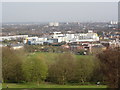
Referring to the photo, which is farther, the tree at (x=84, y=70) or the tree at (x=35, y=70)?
the tree at (x=84, y=70)

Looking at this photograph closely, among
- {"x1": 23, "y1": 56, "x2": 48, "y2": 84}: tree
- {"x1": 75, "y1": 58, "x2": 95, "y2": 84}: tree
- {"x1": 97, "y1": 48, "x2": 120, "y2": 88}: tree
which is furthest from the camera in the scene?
{"x1": 75, "y1": 58, "x2": 95, "y2": 84}: tree

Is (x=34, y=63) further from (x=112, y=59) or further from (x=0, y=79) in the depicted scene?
(x=112, y=59)

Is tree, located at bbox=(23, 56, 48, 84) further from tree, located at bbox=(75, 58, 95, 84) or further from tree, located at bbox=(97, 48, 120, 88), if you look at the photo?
tree, located at bbox=(97, 48, 120, 88)

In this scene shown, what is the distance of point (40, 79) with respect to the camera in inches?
485

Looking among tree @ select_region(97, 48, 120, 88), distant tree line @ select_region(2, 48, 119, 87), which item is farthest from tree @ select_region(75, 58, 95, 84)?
tree @ select_region(97, 48, 120, 88)

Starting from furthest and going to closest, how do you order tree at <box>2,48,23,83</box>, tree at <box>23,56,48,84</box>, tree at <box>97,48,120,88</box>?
tree at <box>2,48,23,83</box> < tree at <box>23,56,48,84</box> < tree at <box>97,48,120,88</box>

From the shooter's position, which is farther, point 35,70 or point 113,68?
point 35,70

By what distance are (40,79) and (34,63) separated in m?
0.82

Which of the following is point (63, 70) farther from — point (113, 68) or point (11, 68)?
point (113, 68)

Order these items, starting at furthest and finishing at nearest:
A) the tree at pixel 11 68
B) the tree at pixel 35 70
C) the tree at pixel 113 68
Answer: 1. the tree at pixel 11 68
2. the tree at pixel 35 70
3. the tree at pixel 113 68

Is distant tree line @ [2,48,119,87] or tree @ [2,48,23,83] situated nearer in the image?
distant tree line @ [2,48,119,87]

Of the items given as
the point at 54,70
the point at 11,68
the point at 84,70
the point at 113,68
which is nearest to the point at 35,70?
the point at 54,70

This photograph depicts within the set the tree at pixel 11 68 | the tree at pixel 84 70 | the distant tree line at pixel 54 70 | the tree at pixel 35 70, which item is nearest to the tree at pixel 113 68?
the distant tree line at pixel 54 70

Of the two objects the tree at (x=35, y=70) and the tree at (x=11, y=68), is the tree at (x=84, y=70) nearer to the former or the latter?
the tree at (x=35, y=70)
